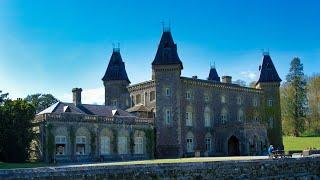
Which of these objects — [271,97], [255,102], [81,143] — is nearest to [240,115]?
[255,102]

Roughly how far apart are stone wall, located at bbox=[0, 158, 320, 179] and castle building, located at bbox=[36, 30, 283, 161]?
17.9 meters

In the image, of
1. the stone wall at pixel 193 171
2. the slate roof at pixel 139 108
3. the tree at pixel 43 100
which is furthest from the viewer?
the tree at pixel 43 100

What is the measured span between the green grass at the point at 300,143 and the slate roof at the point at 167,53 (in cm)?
1855

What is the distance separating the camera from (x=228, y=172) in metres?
26.3

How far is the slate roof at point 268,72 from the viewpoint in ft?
199

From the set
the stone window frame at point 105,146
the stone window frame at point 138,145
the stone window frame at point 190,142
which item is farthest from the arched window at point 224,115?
the stone window frame at point 105,146

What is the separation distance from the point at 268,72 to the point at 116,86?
18685 mm

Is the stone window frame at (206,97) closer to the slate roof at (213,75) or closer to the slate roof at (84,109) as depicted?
the slate roof at (84,109)

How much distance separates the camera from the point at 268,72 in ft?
200

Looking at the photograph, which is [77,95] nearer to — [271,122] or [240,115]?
[240,115]

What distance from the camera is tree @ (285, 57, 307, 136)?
72.3 m

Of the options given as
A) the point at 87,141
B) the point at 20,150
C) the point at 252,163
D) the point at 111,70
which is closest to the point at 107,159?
the point at 87,141

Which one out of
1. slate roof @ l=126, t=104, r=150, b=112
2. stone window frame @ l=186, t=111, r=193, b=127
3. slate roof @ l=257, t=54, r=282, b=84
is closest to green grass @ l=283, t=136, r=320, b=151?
slate roof @ l=257, t=54, r=282, b=84

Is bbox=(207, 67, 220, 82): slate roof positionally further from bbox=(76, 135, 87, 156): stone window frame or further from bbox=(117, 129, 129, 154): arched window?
bbox=(76, 135, 87, 156): stone window frame
